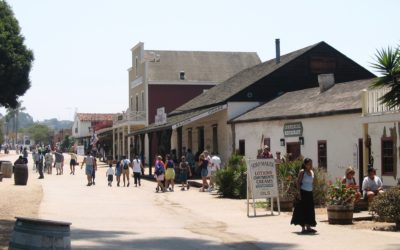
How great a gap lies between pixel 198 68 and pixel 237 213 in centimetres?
3567

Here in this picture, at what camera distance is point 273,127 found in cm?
2989

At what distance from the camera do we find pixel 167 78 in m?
51.8

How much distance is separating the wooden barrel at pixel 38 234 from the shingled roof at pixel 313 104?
1623 cm

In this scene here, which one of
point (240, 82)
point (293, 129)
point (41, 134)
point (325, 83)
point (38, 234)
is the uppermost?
point (41, 134)

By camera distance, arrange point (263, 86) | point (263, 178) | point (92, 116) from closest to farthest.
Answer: point (263, 178) → point (263, 86) → point (92, 116)

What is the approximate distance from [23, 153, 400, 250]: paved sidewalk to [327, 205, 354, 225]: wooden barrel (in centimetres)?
28

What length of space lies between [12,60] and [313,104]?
67.7 ft

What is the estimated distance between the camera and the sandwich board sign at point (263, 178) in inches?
694

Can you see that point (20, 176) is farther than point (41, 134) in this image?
No

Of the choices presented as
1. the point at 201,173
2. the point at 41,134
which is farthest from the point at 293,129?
the point at 41,134

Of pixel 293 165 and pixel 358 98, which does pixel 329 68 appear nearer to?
pixel 358 98

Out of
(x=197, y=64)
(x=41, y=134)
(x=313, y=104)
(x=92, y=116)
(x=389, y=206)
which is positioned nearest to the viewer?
(x=389, y=206)

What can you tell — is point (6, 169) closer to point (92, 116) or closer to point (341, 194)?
point (341, 194)

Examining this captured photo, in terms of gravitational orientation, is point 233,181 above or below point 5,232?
above
